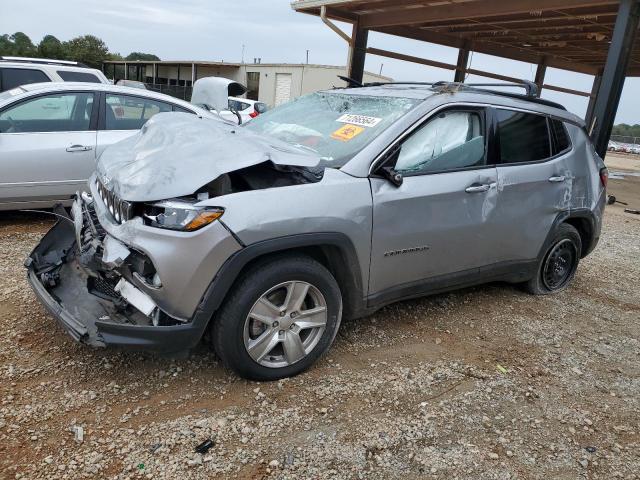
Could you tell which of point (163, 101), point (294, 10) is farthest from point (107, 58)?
point (163, 101)

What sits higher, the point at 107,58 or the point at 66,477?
the point at 107,58

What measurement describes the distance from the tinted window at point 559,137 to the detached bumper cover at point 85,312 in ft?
10.8

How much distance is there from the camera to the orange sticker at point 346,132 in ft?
11.2

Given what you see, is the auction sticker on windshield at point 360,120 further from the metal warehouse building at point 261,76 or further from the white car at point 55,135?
the metal warehouse building at point 261,76

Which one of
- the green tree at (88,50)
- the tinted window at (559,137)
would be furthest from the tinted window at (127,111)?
the green tree at (88,50)

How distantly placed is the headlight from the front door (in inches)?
40.0

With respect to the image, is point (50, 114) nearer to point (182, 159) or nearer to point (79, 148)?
point (79, 148)

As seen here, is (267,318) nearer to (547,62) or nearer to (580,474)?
(580,474)

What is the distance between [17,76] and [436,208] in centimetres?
805

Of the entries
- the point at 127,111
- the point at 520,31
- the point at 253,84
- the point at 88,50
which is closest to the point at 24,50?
the point at 88,50

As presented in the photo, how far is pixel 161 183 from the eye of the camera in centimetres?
267

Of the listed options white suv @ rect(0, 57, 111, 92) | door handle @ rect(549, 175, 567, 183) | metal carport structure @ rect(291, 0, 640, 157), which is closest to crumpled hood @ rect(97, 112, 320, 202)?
door handle @ rect(549, 175, 567, 183)

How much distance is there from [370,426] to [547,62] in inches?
628

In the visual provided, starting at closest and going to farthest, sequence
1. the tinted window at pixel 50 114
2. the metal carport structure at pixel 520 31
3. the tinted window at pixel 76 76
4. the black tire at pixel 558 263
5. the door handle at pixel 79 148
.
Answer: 1. the black tire at pixel 558 263
2. the tinted window at pixel 50 114
3. the door handle at pixel 79 148
4. the metal carport structure at pixel 520 31
5. the tinted window at pixel 76 76
